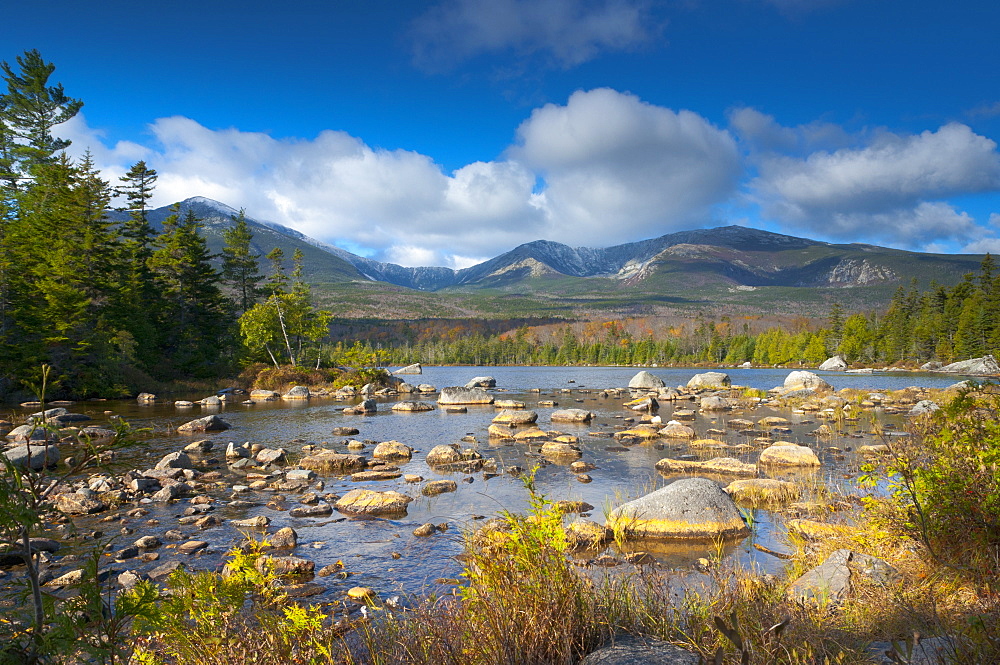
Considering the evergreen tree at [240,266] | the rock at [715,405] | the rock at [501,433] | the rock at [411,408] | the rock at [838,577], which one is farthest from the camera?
the evergreen tree at [240,266]

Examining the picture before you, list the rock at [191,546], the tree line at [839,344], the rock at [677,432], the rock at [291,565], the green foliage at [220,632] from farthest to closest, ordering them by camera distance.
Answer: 1. the tree line at [839,344]
2. the rock at [677,432]
3. the rock at [191,546]
4. the rock at [291,565]
5. the green foliage at [220,632]

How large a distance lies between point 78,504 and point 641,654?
14551 mm

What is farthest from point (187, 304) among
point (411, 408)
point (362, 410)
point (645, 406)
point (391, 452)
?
point (645, 406)

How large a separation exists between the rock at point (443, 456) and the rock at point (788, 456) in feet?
35.1

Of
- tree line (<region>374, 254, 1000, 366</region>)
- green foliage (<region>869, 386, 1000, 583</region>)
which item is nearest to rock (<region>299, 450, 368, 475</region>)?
green foliage (<region>869, 386, 1000, 583</region>)

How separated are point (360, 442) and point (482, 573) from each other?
1922 cm

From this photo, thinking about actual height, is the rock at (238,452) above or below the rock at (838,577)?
below

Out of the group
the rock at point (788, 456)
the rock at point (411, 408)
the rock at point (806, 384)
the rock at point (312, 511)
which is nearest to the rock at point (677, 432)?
the rock at point (788, 456)

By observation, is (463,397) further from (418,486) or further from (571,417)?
(418,486)

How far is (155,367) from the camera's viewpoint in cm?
4369

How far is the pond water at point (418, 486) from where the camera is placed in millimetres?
9719

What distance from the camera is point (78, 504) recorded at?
12602mm

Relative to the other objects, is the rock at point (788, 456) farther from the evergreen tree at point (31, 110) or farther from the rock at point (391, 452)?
the evergreen tree at point (31, 110)

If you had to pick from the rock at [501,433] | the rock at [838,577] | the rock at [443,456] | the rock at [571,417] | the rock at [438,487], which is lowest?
the rock at [571,417]
